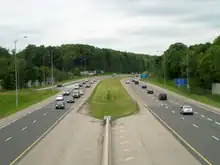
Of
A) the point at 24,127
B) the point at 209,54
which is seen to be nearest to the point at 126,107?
the point at 24,127

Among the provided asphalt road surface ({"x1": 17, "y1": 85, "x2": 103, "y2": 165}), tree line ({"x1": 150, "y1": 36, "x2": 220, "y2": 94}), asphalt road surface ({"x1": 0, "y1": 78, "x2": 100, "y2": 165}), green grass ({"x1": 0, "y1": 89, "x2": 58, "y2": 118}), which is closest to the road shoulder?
asphalt road surface ({"x1": 17, "y1": 85, "x2": 103, "y2": 165})

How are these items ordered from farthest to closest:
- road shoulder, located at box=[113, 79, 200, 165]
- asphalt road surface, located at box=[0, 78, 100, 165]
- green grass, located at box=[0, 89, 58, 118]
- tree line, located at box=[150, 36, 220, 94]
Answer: tree line, located at box=[150, 36, 220, 94] < green grass, located at box=[0, 89, 58, 118] < asphalt road surface, located at box=[0, 78, 100, 165] < road shoulder, located at box=[113, 79, 200, 165]

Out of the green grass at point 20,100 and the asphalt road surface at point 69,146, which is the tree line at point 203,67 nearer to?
the green grass at point 20,100

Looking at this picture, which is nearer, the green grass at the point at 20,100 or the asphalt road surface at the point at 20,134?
the asphalt road surface at the point at 20,134

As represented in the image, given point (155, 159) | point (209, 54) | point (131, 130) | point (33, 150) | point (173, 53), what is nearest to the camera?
point (155, 159)

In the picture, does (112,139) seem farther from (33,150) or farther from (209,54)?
(209,54)

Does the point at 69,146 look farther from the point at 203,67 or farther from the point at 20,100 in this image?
the point at 203,67

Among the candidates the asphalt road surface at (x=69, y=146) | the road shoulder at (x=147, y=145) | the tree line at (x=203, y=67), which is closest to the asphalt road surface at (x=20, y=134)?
the asphalt road surface at (x=69, y=146)

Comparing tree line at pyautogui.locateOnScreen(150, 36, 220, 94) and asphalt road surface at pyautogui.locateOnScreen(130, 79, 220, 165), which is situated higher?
A: tree line at pyautogui.locateOnScreen(150, 36, 220, 94)

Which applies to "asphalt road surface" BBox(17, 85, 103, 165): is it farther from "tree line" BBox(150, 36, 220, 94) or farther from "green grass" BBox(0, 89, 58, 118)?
"tree line" BBox(150, 36, 220, 94)

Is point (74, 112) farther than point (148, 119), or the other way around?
point (74, 112)

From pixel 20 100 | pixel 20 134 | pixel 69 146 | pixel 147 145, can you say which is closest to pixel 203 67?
pixel 20 100
